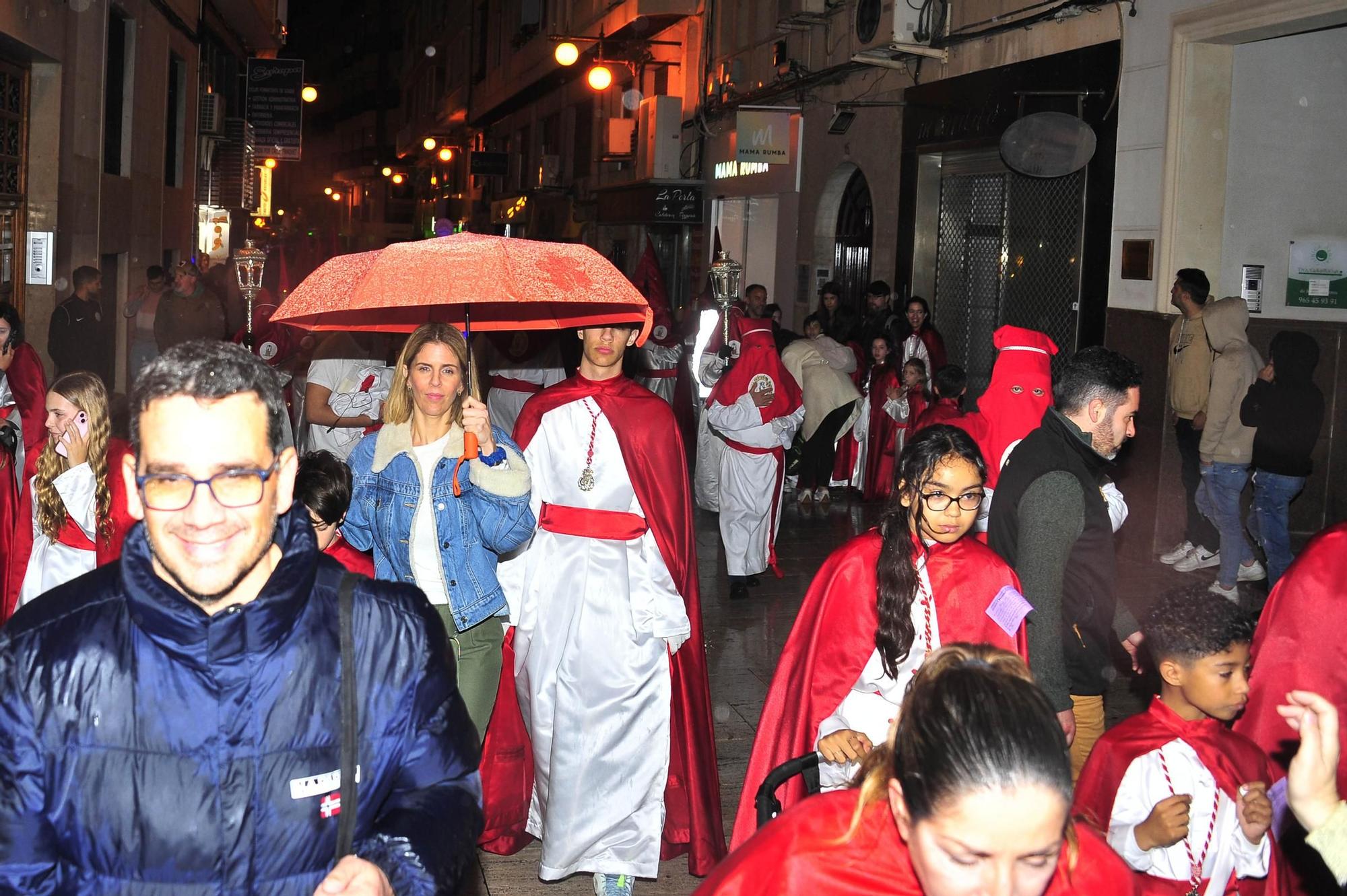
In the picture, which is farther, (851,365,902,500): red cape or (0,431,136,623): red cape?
(851,365,902,500): red cape

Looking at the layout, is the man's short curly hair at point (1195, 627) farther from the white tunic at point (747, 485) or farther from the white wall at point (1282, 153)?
the white wall at point (1282, 153)

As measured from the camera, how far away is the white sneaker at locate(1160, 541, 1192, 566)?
11203mm

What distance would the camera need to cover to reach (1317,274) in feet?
36.5

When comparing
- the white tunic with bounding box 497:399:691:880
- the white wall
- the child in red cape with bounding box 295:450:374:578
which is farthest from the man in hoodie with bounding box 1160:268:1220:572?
the child in red cape with bounding box 295:450:374:578

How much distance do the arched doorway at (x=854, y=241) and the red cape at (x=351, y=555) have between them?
13814 mm

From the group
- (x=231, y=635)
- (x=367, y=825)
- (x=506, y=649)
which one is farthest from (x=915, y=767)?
(x=506, y=649)

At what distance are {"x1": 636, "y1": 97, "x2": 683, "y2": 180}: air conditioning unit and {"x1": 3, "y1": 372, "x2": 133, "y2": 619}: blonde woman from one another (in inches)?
863

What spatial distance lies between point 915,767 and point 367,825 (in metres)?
0.93

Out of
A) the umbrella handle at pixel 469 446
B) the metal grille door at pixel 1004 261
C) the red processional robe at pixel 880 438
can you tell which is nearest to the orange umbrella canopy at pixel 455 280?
the umbrella handle at pixel 469 446

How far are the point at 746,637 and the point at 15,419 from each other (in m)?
4.55

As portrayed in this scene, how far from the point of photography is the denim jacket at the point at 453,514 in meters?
4.54

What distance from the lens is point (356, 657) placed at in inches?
90.8

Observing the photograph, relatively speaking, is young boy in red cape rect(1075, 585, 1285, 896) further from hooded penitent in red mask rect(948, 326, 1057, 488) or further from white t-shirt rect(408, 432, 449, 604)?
hooded penitent in red mask rect(948, 326, 1057, 488)

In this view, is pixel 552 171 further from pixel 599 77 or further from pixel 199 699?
pixel 199 699
